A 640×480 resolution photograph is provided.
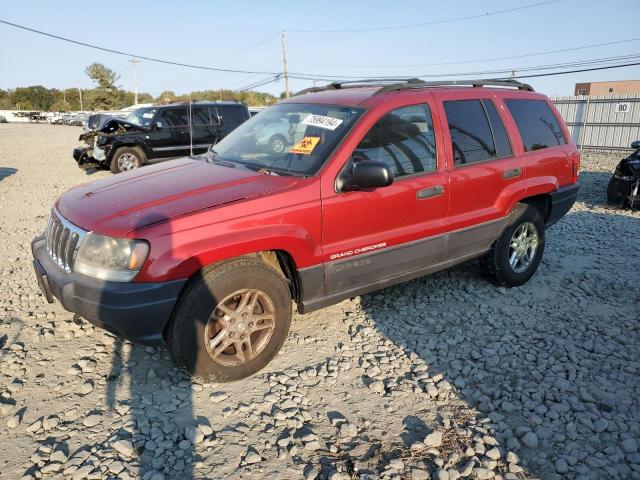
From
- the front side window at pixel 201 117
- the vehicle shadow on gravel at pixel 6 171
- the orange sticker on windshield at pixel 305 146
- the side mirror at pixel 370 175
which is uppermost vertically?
the front side window at pixel 201 117

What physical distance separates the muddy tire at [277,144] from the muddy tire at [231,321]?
105cm

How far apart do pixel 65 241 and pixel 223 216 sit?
111 cm

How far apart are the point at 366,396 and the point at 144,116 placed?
11314 millimetres

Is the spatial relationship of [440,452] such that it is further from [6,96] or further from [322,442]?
[6,96]

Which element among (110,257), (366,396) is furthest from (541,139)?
(110,257)

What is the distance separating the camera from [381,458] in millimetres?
2600

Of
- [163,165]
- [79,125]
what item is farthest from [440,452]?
[79,125]

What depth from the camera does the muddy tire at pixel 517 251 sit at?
469 centimetres

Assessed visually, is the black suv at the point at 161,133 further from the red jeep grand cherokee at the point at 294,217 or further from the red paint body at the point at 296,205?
the red paint body at the point at 296,205

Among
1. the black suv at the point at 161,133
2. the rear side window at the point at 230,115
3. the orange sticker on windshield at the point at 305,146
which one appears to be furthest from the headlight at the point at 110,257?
the rear side window at the point at 230,115

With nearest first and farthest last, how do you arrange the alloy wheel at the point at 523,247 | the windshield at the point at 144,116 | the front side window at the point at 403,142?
1. the front side window at the point at 403,142
2. the alloy wheel at the point at 523,247
3. the windshield at the point at 144,116

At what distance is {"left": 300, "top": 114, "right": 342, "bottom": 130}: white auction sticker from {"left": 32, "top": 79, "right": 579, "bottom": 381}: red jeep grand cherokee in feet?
0.04

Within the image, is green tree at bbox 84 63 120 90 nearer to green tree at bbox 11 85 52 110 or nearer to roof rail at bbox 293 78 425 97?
green tree at bbox 11 85 52 110

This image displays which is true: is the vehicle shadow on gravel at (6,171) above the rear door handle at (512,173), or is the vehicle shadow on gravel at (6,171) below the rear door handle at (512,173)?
below
